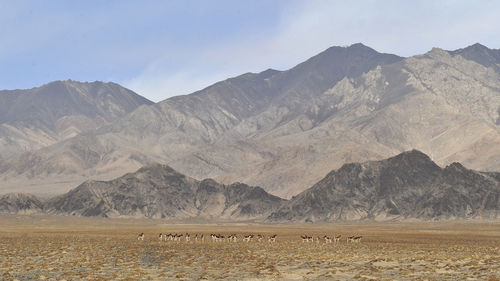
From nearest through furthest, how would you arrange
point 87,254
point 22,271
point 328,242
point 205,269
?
1. point 22,271
2. point 205,269
3. point 87,254
4. point 328,242

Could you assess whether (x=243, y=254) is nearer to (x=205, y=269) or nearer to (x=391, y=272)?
(x=205, y=269)

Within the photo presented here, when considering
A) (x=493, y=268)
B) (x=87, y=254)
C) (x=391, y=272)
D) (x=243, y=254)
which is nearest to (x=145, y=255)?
(x=87, y=254)

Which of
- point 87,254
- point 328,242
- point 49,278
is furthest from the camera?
point 328,242

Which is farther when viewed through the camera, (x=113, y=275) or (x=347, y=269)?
(x=347, y=269)

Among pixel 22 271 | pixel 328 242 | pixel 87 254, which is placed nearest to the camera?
pixel 22 271

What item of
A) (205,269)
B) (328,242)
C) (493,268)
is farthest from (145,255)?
(328,242)

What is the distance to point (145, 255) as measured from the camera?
172ft

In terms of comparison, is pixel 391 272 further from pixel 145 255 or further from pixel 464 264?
pixel 145 255

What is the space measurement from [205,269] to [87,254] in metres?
14.8

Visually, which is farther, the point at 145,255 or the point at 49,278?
the point at 145,255

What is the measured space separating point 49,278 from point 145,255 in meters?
17.4

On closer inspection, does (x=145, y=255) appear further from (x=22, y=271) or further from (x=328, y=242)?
(x=328, y=242)

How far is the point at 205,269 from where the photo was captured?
4116cm

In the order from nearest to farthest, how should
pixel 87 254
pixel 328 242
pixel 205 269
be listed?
pixel 205 269, pixel 87 254, pixel 328 242
